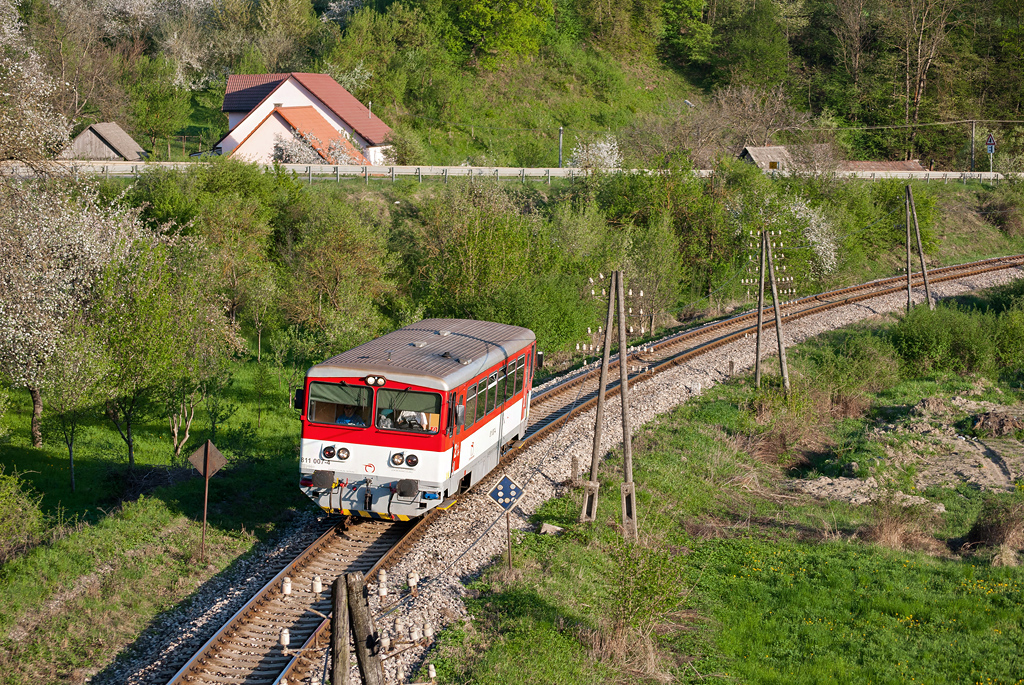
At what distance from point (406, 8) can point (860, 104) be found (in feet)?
156

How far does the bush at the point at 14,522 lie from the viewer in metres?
15.1

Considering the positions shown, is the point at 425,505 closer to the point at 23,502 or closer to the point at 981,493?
the point at 23,502

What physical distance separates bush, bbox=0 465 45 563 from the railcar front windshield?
6.67m

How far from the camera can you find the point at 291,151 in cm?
5528

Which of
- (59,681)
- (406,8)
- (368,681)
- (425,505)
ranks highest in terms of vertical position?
(406,8)

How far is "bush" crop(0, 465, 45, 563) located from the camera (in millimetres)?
15102

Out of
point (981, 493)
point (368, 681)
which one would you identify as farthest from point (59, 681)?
point (981, 493)

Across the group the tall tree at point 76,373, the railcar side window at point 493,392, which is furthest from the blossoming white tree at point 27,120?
the railcar side window at point 493,392

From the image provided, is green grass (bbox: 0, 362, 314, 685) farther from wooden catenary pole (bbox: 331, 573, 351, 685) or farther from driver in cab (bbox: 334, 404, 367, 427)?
wooden catenary pole (bbox: 331, 573, 351, 685)

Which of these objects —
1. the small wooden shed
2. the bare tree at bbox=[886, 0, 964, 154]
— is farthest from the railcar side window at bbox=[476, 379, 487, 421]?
the bare tree at bbox=[886, 0, 964, 154]

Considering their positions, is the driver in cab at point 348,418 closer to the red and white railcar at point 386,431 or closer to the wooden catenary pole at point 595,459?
the red and white railcar at point 386,431

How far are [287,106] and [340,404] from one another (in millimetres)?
51367

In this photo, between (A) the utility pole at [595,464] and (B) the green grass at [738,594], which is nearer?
(B) the green grass at [738,594]

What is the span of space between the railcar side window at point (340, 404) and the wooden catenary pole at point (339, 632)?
7060 mm
